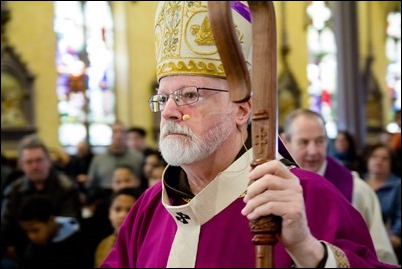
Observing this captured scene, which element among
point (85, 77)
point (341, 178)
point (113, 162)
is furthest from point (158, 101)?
point (85, 77)

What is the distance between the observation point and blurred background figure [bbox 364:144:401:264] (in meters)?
5.73

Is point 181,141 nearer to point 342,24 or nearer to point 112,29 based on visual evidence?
point 342,24

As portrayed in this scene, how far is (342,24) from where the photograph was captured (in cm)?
1137

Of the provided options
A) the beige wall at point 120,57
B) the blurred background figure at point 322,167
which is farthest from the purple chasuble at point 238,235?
the beige wall at point 120,57

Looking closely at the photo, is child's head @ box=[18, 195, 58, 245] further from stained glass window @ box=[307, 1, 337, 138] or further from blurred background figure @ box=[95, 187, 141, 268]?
stained glass window @ box=[307, 1, 337, 138]

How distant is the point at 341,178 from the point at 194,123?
263 cm

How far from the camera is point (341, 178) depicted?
476 centimetres

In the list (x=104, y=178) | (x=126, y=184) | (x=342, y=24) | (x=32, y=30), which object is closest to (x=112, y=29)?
(x=32, y=30)

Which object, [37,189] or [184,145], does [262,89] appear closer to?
[184,145]

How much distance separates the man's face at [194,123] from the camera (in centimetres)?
227

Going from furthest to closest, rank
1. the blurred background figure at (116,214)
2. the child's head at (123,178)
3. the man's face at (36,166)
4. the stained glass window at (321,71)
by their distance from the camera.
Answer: the stained glass window at (321,71) → the child's head at (123,178) → the man's face at (36,166) → the blurred background figure at (116,214)

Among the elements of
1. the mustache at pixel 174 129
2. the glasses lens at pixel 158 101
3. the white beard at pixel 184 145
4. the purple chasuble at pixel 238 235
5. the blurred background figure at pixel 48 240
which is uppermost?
the glasses lens at pixel 158 101

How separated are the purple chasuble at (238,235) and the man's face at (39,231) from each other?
261 centimetres

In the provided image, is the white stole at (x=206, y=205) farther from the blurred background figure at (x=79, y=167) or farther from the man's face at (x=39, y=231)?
the blurred background figure at (x=79, y=167)
